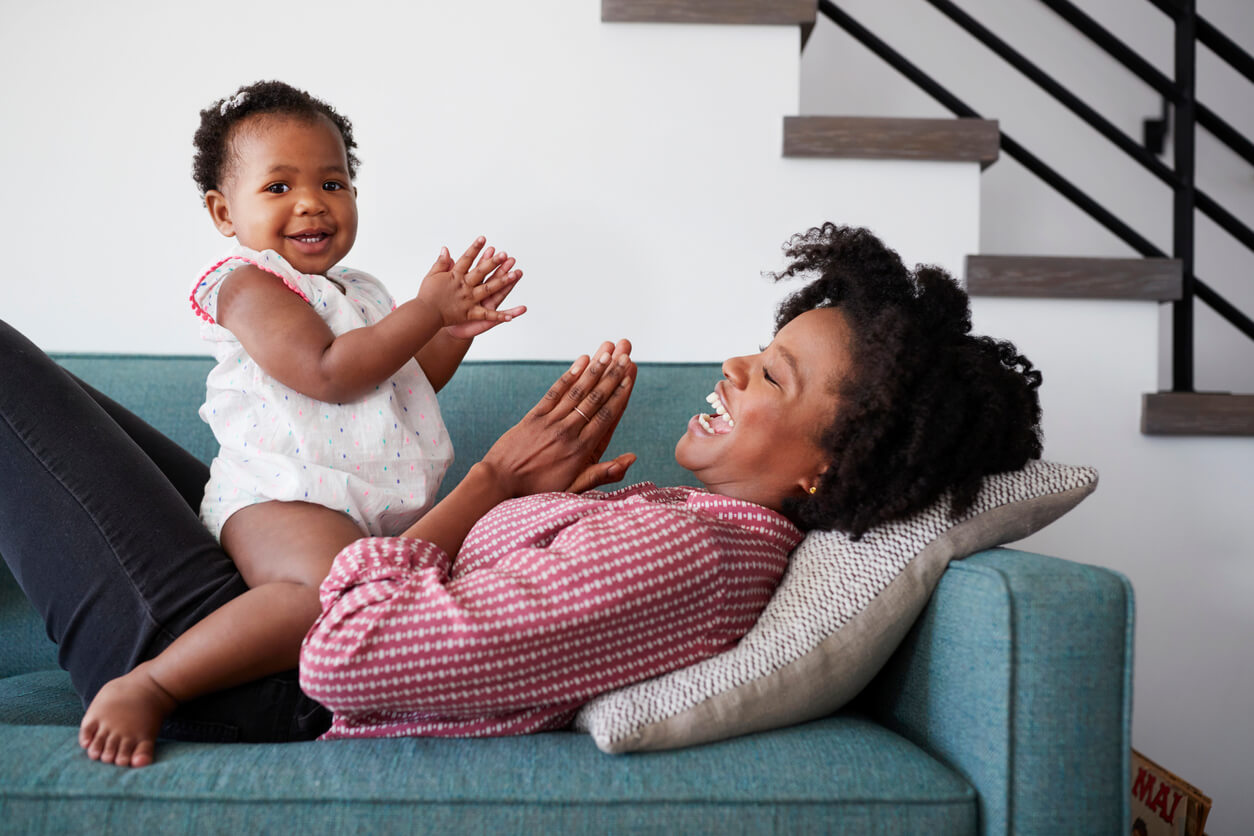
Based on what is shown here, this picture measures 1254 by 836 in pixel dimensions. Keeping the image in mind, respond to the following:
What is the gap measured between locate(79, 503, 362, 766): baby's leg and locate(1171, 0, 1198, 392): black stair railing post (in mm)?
1563

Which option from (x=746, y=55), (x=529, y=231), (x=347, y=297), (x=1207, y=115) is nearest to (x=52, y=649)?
(x=347, y=297)

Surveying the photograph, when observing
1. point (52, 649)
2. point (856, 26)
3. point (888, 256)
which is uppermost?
point (856, 26)

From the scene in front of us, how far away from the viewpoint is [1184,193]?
171cm

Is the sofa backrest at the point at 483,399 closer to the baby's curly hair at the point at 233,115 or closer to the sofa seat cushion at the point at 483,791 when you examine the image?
the baby's curly hair at the point at 233,115

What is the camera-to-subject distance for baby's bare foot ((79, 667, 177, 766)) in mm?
806

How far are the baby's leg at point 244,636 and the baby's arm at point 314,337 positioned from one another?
0.16 meters

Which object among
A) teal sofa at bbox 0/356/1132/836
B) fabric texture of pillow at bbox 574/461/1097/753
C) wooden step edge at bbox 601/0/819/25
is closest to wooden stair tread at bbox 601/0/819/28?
wooden step edge at bbox 601/0/819/25

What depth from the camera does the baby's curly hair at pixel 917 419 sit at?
915 millimetres

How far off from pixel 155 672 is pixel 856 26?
65.1 inches

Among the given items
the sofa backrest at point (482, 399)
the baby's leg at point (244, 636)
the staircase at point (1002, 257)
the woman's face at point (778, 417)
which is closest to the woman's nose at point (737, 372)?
the woman's face at point (778, 417)

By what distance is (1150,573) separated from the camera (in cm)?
166

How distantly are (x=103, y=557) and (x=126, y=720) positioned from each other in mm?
200

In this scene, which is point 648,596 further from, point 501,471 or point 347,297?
point 347,297

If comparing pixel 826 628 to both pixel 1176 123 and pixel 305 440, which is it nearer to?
pixel 305 440
